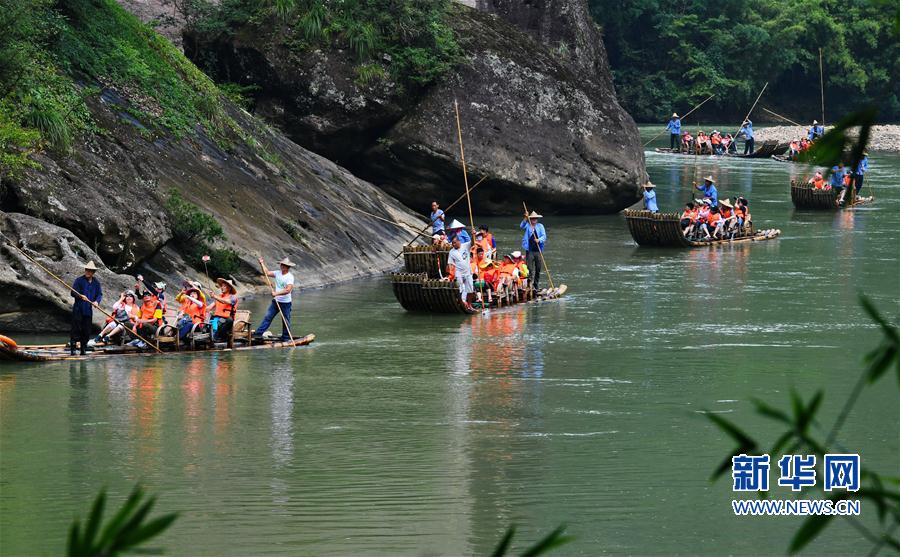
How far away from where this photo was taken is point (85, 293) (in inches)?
816

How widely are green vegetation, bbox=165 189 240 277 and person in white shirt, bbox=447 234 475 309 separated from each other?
450 cm

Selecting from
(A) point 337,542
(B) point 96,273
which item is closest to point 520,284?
(B) point 96,273

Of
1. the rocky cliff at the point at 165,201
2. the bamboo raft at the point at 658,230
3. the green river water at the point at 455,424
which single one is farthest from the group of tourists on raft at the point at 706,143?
the green river water at the point at 455,424

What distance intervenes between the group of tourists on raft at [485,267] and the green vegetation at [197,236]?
3913 millimetres

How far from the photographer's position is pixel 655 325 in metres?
24.9

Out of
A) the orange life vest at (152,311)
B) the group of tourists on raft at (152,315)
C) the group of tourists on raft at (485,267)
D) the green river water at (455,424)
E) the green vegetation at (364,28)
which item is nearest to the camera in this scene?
the green river water at (455,424)

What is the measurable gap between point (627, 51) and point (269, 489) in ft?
225

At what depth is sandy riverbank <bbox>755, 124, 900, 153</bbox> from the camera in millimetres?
69750

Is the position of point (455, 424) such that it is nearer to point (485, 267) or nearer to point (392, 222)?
point (485, 267)

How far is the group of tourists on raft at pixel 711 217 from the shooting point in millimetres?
36750

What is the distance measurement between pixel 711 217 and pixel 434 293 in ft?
45.1

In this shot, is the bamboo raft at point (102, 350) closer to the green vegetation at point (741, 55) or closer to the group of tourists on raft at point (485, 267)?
the group of tourists on raft at point (485, 267)

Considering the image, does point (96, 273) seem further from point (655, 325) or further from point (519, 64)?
point (519, 64)

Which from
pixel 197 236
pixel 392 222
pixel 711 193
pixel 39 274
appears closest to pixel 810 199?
pixel 711 193
